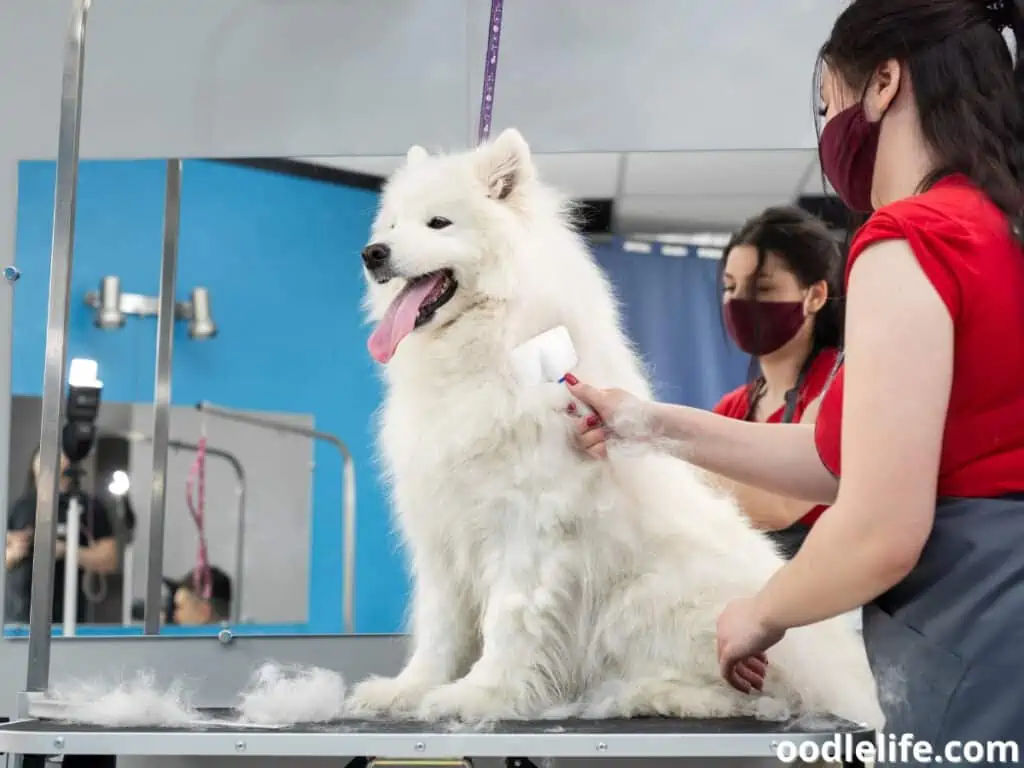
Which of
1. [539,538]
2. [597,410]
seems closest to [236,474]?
[539,538]

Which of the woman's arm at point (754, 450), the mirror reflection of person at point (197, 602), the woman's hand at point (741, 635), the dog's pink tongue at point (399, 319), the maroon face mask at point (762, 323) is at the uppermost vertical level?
the maroon face mask at point (762, 323)

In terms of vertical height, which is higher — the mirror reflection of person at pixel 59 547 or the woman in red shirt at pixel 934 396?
the woman in red shirt at pixel 934 396

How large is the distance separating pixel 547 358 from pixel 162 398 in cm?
173

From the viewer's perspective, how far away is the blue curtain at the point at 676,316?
3080mm

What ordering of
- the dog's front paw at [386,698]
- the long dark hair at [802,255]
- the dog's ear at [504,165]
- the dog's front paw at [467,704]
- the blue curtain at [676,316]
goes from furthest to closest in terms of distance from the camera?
the blue curtain at [676,316] < the long dark hair at [802,255] < the dog's ear at [504,165] < the dog's front paw at [386,698] < the dog's front paw at [467,704]

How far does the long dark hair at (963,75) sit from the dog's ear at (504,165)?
40.5 inches

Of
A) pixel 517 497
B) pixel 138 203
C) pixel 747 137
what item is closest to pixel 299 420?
pixel 138 203

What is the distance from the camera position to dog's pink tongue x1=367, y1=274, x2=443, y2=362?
201 cm

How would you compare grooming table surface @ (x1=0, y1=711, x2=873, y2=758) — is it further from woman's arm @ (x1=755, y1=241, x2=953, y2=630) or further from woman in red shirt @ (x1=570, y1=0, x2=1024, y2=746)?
woman's arm @ (x1=755, y1=241, x2=953, y2=630)

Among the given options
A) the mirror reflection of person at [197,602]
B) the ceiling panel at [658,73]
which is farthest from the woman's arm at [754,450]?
the mirror reflection of person at [197,602]

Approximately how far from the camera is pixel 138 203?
3.17 meters

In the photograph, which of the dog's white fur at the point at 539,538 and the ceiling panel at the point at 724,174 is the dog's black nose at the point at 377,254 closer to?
the dog's white fur at the point at 539,538

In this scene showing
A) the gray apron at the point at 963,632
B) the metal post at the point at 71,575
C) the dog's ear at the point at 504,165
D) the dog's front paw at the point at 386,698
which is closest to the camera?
the gray apron at the point at 963,632

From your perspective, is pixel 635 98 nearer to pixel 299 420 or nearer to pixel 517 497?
pixel 299 420
